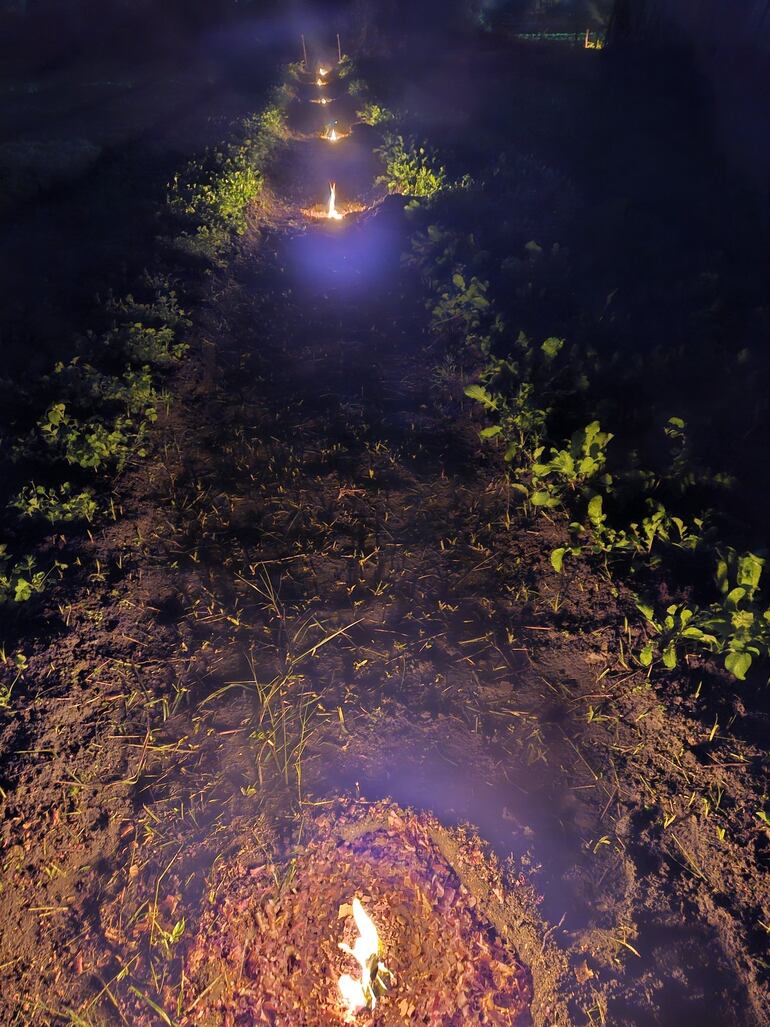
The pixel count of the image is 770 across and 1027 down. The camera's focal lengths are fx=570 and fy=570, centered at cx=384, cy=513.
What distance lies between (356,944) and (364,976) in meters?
0.13

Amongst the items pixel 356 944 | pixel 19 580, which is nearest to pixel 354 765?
pixel 356 944

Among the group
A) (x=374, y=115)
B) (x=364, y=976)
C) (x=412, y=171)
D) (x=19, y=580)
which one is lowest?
(x=364, y=976)

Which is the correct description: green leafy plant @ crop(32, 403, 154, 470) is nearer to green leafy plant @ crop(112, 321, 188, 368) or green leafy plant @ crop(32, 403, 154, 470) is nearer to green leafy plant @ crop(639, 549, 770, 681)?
green leafy plant @ crop(112, 321, 188, 368)

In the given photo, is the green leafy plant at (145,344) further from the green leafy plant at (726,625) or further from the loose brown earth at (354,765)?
the green leafy plant at (726,625)

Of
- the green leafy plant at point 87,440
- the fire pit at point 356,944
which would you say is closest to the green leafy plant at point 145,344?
the green leafy plant at point 87,440

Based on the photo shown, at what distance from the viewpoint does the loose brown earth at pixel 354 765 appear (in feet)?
7.75

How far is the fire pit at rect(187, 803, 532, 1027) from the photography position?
2.28 meters

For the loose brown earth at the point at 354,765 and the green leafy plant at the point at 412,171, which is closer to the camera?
the loose brown earth at the point at 354,765

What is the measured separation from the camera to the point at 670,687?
121 inches

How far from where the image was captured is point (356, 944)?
89.5 inches

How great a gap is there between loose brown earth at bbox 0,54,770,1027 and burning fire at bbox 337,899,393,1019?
0.33 ft

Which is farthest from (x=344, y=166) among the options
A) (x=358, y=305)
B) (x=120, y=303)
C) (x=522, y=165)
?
(x=120, y=303)

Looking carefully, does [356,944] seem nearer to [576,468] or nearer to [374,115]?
[576,468]

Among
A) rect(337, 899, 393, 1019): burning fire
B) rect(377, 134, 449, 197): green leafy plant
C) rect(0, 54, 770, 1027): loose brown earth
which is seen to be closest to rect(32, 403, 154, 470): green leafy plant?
rect(0, 54, 770, 1027): loose brown earth
